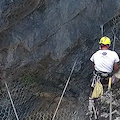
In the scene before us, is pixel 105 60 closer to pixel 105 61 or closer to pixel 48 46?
pixel 105 61

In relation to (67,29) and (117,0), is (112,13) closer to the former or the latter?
(117,0)

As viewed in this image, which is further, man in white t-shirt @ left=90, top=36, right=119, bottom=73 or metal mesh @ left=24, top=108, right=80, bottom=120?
metal mesh @ left=24, top=108, right=80, bottom=120

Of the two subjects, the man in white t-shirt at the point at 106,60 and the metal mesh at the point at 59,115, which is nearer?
the man in white t-shirt at the point at 106,60

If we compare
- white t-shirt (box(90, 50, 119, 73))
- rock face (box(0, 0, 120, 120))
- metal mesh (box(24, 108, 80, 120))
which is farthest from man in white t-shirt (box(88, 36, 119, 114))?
metal mesh (box(24, 108, 80, 120))

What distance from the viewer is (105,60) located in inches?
198

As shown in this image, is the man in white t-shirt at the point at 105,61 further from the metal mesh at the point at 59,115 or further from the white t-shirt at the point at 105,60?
the metal mesh at the point at 59,115

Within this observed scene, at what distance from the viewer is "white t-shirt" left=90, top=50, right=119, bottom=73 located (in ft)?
16.5

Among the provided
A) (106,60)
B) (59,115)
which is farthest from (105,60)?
(59,115)

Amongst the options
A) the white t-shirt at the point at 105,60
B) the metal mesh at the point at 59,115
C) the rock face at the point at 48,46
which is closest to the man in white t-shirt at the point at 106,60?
the white t-shirt at the point at 105,60

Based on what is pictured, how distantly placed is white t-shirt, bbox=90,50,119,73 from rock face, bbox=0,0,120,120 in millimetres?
630

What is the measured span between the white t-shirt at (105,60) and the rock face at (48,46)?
0.63 m

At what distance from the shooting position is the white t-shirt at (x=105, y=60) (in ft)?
16.5

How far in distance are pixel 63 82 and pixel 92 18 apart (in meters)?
1.13

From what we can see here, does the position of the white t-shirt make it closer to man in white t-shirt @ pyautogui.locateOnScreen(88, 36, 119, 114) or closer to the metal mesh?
man in white t-shirt @ pyautogui.locateOnScreen(88, 36, 119, 114)
